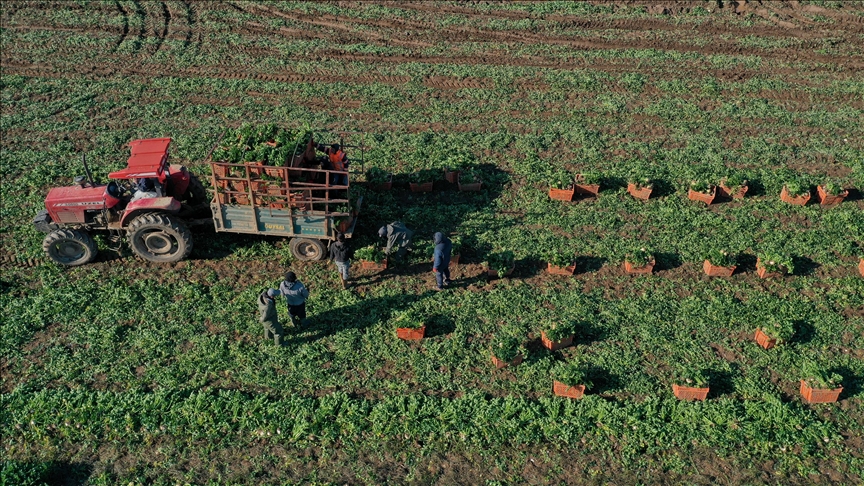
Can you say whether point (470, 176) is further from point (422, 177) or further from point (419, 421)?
point (419, 421)

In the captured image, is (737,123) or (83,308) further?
(737,123)

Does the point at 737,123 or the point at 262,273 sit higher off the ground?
the point at 737,123

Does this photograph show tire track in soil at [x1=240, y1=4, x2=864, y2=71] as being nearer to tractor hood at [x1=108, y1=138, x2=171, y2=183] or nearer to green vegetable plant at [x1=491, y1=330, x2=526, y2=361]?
tractor hood at [x1=108, y1=138, x2=171, y2=183]

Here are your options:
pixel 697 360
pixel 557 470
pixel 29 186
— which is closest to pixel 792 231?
pixel 697 360

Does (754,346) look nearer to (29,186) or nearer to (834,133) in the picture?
(834,133)

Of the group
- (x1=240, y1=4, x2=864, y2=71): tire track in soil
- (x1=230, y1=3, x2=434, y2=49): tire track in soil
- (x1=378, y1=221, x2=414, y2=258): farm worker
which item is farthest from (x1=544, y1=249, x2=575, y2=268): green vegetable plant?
(x1=230, y1=3, x2=434, y2=49): tire track in soil
